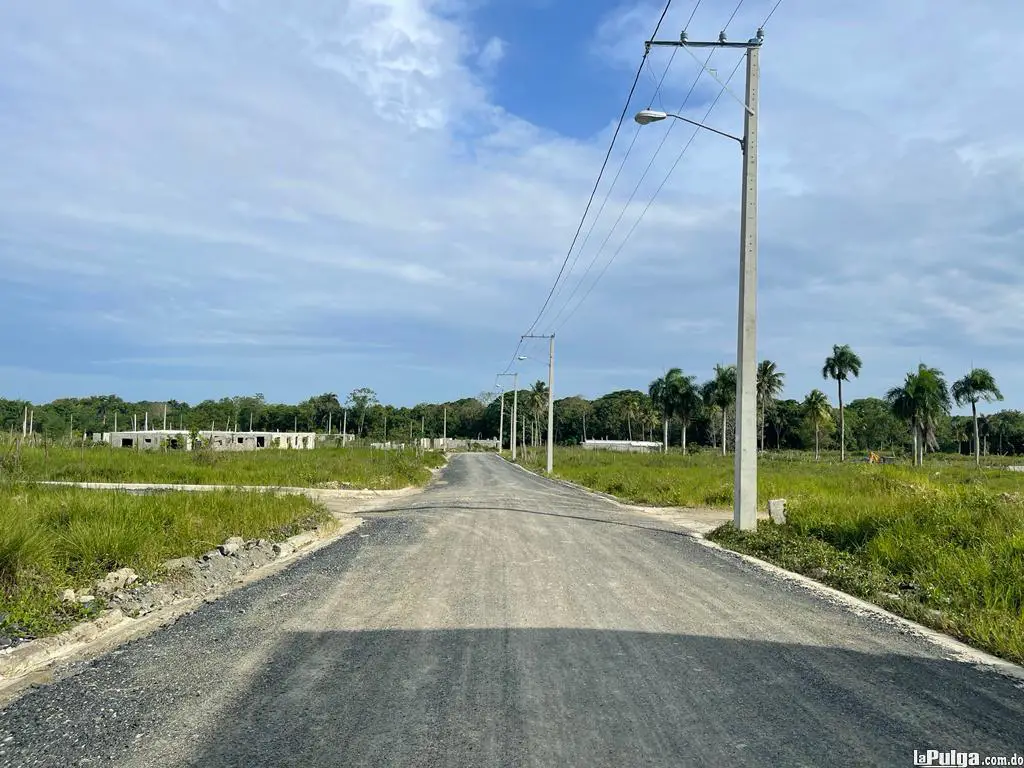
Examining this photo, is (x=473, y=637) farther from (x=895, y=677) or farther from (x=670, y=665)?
(x=895, y=677)

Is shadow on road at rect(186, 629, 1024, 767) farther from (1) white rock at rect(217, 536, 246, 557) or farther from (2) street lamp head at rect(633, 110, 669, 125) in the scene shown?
(2) street lamp head at rect(633, 110, 669, 125)

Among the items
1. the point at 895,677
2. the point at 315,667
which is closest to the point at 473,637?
the point at 315,667

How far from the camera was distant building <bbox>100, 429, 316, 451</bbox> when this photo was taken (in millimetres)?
62406

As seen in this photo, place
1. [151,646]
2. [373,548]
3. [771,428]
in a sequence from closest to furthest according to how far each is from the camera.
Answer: [151,646] < [373,548] < [771,428]

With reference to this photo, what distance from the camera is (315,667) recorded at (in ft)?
17.3

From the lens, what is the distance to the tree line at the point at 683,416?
6612cm

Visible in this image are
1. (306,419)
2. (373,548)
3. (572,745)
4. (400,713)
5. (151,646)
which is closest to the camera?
(572,745)

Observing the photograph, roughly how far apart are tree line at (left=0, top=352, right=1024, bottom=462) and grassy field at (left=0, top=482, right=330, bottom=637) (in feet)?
183

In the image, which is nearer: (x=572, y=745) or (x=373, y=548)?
(x=572, y=745)

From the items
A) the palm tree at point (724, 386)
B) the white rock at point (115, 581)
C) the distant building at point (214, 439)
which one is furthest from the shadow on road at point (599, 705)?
the palm tree at point (724, 386)

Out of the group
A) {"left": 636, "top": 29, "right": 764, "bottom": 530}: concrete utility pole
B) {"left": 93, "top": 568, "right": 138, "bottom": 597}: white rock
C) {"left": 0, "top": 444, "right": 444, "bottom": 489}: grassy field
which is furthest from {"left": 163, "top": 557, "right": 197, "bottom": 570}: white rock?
{"left": 0, "top": 444, "right": 444, "bottom": 489}: grassy field

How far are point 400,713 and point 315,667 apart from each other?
119 cm

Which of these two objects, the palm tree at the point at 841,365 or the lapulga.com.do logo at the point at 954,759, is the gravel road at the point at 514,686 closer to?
the lapulga.com.do logo at the point at 954,759

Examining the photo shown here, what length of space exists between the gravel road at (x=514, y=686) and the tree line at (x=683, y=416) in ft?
202
